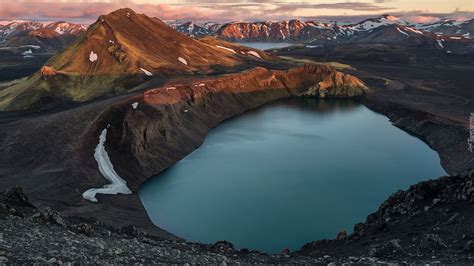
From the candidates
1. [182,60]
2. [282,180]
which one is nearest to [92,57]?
[182,60]

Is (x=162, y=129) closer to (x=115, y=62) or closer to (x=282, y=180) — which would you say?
(x=282, y=180)

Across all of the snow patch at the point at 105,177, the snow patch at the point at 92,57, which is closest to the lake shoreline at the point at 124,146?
the snow patch at the point at 105,177

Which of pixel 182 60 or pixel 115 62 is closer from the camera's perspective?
pixel 115 62

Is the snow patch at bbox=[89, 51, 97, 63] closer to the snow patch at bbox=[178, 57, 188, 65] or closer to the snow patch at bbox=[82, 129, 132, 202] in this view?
the snow patch at bbox=[178, 57, 188, 65]

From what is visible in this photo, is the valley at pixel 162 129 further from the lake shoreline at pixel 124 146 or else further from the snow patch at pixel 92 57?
the snow patch at pixel 92 57

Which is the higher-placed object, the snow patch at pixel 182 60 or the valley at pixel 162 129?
the snow patch at pixel 182 60

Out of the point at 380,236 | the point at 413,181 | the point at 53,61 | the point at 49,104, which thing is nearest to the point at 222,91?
the point at 49,104
